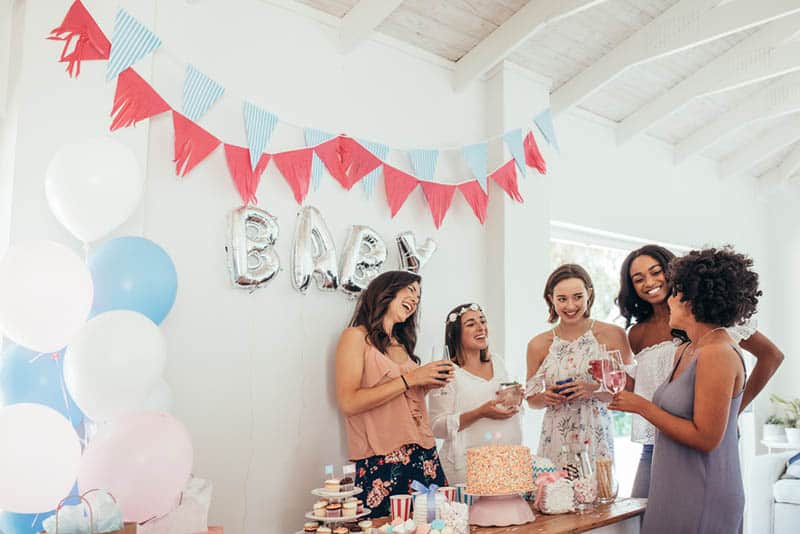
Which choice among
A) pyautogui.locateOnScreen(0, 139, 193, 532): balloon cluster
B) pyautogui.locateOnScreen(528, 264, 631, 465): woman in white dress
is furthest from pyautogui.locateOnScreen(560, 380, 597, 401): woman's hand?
pyautogui.locateOnScreen(0, 139, 193, 532): balloon cluster

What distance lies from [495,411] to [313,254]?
0.99 metres

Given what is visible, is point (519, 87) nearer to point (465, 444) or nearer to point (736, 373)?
point (465, 444)

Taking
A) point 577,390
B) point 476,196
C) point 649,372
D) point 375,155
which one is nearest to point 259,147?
point 375,155

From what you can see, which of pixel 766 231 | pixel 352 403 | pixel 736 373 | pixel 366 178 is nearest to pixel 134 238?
pixel 352 403

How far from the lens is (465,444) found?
2.83 m

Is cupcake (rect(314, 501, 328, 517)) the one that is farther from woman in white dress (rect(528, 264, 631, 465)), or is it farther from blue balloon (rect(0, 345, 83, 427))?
woman in white dress (rect(528, 264, 631, 465))

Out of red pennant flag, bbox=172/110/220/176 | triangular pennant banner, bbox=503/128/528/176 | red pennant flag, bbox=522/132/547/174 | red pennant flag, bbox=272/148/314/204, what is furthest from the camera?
red pennant flag, bbox=522/132/547/174

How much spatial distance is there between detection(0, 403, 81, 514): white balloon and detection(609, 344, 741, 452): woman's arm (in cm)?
163

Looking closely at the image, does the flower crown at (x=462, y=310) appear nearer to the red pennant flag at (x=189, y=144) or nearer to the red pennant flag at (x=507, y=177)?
the red pennant flag at (x=507, y=177)

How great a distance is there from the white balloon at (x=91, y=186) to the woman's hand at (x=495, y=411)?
1472 mm

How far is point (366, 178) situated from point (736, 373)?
5.87 feet

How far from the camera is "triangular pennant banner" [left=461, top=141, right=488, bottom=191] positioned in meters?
3.49

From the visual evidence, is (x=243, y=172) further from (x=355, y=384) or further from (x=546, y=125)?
(x=546, y=125)

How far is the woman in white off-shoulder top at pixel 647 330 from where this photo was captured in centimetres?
271
